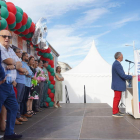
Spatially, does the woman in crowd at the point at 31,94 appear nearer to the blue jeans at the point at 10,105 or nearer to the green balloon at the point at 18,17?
the green balloon at the point at 18,17

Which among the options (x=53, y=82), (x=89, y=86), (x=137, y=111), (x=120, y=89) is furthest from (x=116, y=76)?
(x=89, y=86)

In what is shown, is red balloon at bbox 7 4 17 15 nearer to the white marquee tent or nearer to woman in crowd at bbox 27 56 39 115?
woman in crowd at bbox 27 56 39 115

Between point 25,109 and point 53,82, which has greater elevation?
point 53,82

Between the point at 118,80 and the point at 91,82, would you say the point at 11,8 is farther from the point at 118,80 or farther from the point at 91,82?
the point at 91,82

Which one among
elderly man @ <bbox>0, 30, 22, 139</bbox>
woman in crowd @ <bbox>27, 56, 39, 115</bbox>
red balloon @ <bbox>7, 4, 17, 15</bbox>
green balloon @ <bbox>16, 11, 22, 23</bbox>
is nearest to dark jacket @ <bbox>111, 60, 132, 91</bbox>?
woman in crowd @ <bbox>27, 56, 39, 115</bbox>

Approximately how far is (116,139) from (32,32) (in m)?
4.15

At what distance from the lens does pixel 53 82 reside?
7961mm

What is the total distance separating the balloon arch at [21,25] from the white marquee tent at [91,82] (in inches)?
144

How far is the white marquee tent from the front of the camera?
445 inches

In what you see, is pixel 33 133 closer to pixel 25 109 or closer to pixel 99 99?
pixel 25 109

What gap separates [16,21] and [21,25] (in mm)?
312

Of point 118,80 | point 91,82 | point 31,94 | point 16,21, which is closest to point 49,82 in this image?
point 31,94

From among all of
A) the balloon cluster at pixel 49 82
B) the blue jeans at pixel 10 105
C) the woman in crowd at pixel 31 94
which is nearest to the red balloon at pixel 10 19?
the woman in crowd at pixel 31 94

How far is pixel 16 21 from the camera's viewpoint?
4652mm
